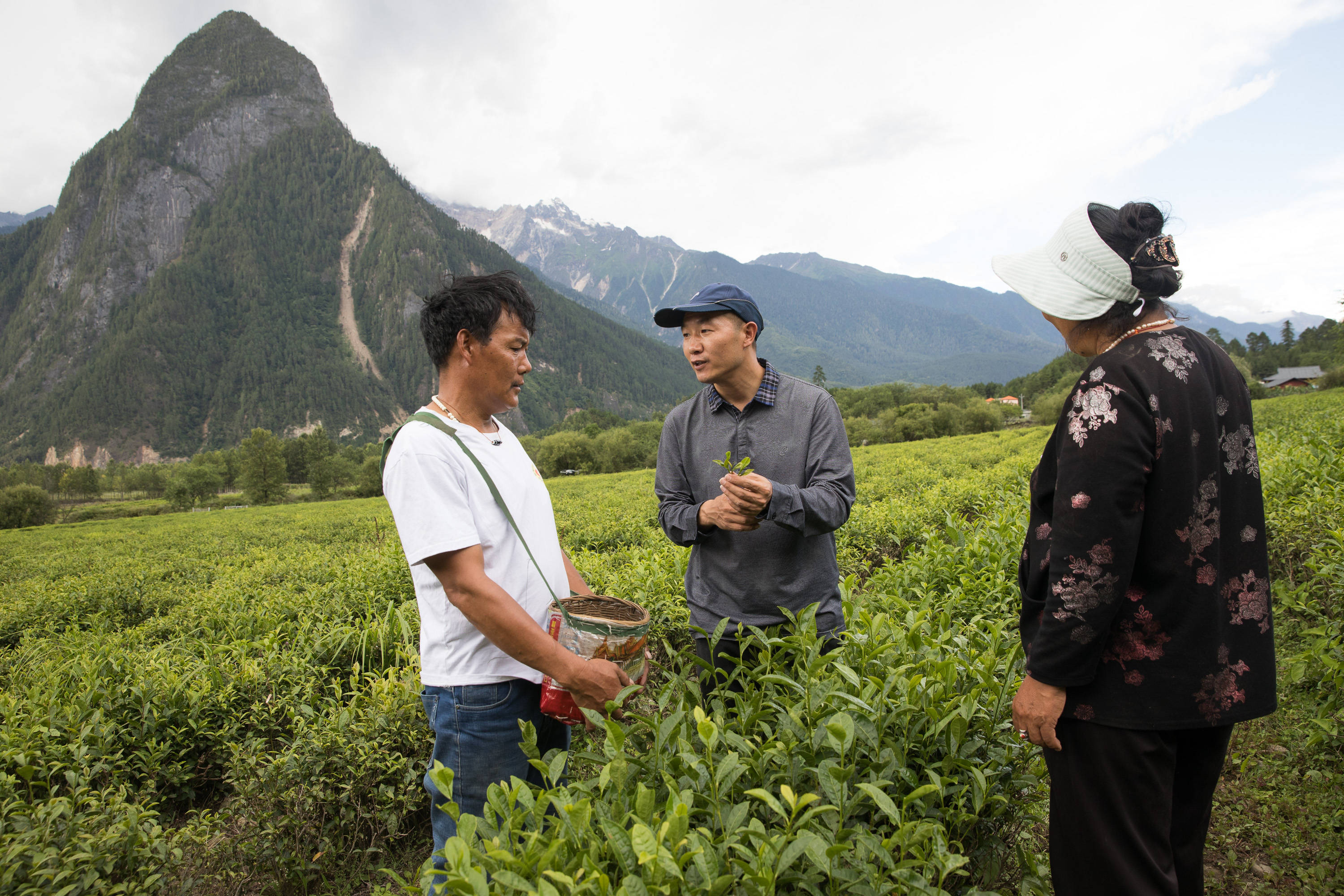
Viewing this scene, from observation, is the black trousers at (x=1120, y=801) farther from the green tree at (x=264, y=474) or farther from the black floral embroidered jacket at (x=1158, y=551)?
the green tree at (x=264, y=474)

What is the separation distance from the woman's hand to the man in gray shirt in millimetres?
814

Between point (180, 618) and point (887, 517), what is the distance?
781 cm

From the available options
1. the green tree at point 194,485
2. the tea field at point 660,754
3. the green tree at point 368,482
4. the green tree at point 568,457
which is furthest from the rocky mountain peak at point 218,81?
the tea field at point 660,754

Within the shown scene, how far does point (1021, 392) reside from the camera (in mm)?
85750

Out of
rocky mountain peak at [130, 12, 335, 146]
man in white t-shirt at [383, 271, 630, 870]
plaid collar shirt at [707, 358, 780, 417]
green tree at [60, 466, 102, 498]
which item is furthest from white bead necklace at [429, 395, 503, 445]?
rocky mountain peak at [130, 12, 335, 146]

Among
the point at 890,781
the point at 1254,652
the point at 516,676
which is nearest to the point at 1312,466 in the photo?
the point at 1254,652

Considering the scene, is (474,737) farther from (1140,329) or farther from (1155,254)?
(1155,254)

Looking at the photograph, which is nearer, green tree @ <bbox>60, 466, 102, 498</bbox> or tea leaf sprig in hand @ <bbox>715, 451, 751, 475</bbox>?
tea leaf sprig in hand @ <bbox>715, 451, 751, 475</bbox>

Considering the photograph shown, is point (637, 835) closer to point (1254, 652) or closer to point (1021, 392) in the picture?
point (1254, 652)

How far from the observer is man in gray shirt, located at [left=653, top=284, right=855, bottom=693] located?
2.48 m

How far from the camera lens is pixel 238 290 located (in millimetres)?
155750

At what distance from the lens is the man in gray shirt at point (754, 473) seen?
2.48 metres

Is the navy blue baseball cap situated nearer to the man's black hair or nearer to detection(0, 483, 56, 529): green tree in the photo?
the man's black hair

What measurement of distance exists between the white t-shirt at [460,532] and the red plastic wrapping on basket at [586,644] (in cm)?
11
